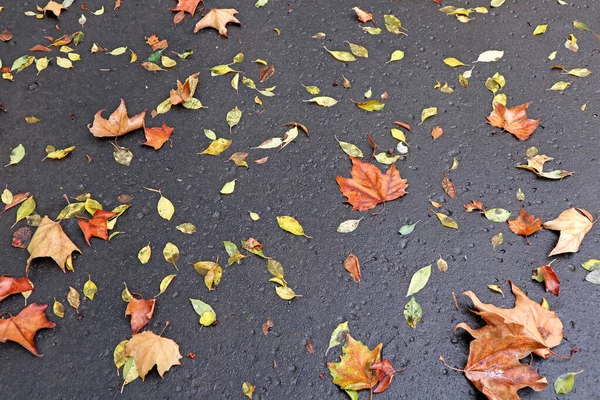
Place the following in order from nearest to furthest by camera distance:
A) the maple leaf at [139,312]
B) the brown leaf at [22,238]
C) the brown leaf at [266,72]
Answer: the maple leaf at [139,312] < the brown leaf at [22,238] < the brown leaf at [266,72]

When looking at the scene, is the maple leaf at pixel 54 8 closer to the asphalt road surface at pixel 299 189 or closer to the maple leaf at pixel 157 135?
the asphalt road surface at pixel 299 189

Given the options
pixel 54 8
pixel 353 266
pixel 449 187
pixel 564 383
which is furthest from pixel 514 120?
pixel 54 8

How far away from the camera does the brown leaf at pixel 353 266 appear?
2.19 m

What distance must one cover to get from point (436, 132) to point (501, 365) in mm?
1228

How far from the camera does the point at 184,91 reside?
2.84 m

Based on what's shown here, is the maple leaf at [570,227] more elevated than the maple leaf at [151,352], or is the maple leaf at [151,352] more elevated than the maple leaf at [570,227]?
the maple leaf at [570,227]

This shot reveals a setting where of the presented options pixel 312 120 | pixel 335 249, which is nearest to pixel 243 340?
pixel 335 249

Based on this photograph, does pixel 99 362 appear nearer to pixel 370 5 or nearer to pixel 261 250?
pixel 261 250

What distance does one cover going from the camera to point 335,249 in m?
2.27

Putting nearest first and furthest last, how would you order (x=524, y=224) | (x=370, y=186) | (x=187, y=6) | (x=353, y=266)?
(x=353, y=266) < (x=524, y=224) < (x=370, y=186) < (x=187, y=6)

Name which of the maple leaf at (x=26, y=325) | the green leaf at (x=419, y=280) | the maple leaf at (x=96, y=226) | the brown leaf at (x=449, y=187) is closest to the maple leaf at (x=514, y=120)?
the brown leaf at (x=449, y=187)

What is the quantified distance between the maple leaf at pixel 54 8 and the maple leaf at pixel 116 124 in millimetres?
1079

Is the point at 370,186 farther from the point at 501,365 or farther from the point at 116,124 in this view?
the point at 116,124

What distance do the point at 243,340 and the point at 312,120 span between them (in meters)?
1.24
